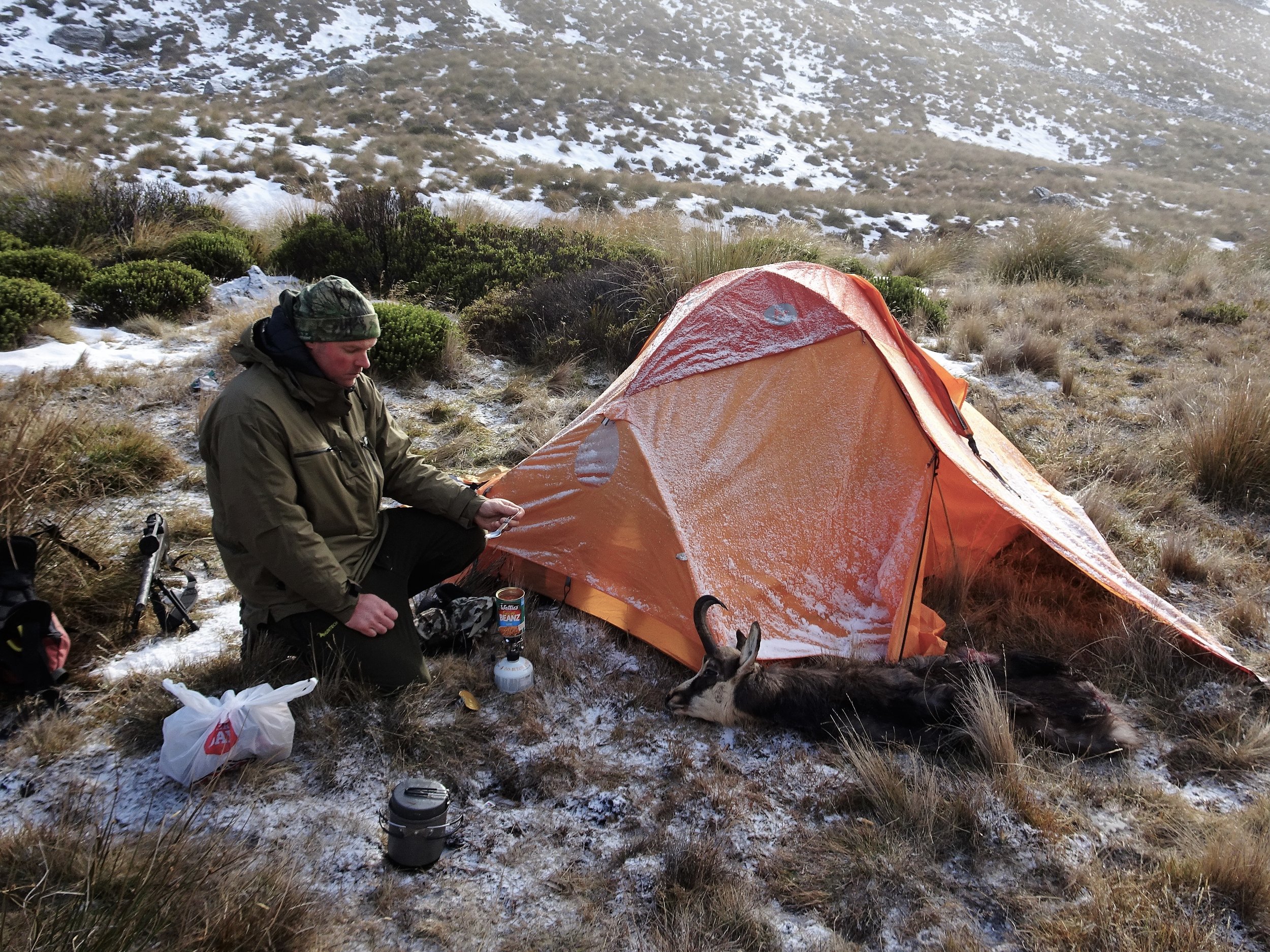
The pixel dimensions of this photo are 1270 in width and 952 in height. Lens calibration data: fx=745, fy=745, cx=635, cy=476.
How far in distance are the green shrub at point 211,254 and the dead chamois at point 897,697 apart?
8.70 m

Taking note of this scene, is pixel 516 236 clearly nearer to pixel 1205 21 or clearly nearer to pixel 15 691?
pixel 15 691

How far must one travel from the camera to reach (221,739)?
8.00 feet

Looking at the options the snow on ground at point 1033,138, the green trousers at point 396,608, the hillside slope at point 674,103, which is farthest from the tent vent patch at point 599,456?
the snow on ground at point 1033,138

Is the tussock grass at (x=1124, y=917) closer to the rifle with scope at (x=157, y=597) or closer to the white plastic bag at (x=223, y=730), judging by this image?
the white plastic bag at (x=223, y=730)

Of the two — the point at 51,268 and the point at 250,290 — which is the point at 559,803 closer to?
the point at 250,290

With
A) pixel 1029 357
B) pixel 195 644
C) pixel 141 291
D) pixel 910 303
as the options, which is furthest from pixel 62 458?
pixel 910 303

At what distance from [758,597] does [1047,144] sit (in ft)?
122

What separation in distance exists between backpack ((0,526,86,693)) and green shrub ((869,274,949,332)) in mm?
7798

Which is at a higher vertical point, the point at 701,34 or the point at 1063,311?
the point at 701,34

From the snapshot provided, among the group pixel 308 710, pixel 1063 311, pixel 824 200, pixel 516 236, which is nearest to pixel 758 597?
pixel 308 710

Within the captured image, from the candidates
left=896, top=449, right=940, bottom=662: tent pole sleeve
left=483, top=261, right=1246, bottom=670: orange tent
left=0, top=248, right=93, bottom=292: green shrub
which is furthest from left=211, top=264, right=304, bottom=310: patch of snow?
left=896, top=449, right=940, bottom=662: tent pole sleeve

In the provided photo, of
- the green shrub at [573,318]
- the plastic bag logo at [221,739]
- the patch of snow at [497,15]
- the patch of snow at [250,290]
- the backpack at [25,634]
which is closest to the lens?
the plastic bag logo at [221,739]

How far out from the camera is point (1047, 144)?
32.7 meters

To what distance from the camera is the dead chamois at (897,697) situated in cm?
279
